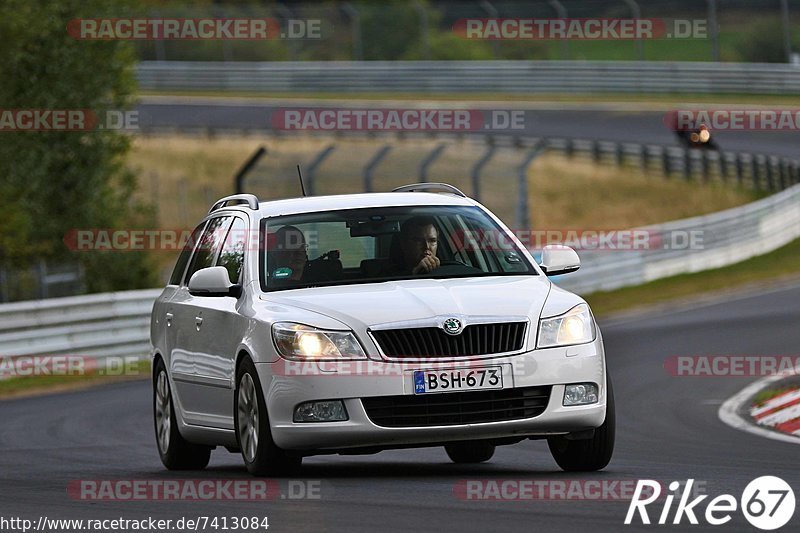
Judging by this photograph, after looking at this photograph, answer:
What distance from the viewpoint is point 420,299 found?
9094mm

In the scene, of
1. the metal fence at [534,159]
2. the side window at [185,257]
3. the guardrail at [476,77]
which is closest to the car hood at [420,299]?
the side window at [185,257]

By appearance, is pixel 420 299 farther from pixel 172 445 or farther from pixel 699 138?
pixel 699 138

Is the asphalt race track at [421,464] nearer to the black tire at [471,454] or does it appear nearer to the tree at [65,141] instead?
the black tire at [471,454]

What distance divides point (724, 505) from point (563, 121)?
138 feet

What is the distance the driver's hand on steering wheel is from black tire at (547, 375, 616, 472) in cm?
115

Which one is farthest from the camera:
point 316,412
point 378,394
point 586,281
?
point 586,281

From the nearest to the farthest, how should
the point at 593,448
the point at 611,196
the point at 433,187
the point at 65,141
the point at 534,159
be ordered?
the point at 593,448, the point at 433,187, the point at 65,141, the point at 534,159, the point at 611,196

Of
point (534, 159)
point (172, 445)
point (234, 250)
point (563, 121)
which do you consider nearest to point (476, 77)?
point (563, 121)

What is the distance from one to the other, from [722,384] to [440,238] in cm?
697

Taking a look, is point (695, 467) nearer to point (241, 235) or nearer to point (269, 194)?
point (241, 235)

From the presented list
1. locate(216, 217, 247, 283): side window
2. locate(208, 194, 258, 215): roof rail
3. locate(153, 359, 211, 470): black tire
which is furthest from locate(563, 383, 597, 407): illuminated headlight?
locate(153, 359, 211, 470): black tire

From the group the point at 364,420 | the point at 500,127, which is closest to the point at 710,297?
the point at 364,420

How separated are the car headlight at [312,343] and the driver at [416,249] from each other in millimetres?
929

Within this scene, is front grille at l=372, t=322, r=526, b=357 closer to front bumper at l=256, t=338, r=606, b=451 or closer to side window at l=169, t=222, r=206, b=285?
front bumper at l=256, t=338, r=606, b=451
